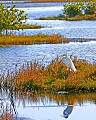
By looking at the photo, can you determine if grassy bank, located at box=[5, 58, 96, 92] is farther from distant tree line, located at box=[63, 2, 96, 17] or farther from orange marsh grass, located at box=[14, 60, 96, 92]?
distant tree line, located at box=[63, 2, 96, 17]

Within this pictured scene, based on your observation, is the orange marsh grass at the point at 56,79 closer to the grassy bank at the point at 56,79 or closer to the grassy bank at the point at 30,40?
the grassy bank at the point at 56,79

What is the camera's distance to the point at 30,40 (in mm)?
38188

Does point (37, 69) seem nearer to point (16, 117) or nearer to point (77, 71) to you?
point (77, 71)

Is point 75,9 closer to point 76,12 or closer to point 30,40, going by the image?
point 76,12

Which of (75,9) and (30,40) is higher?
(30,40)

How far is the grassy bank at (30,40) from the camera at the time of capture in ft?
123

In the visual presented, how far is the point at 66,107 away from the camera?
1638 centimetres

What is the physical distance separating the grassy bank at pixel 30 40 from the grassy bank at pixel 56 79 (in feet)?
59.4

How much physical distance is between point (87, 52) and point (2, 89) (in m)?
13.8

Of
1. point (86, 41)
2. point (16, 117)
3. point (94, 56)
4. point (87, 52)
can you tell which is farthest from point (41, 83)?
point (86, 41)

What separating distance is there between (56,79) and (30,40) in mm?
19589

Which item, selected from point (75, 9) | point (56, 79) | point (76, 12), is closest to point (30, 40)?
point (56, 79)

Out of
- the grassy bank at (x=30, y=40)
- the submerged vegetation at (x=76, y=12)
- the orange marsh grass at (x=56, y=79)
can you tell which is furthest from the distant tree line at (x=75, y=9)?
the orange marsh grass at (x=56, y=79)

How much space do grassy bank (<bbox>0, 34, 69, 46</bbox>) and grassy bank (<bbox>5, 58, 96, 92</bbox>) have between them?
59.4 feet
